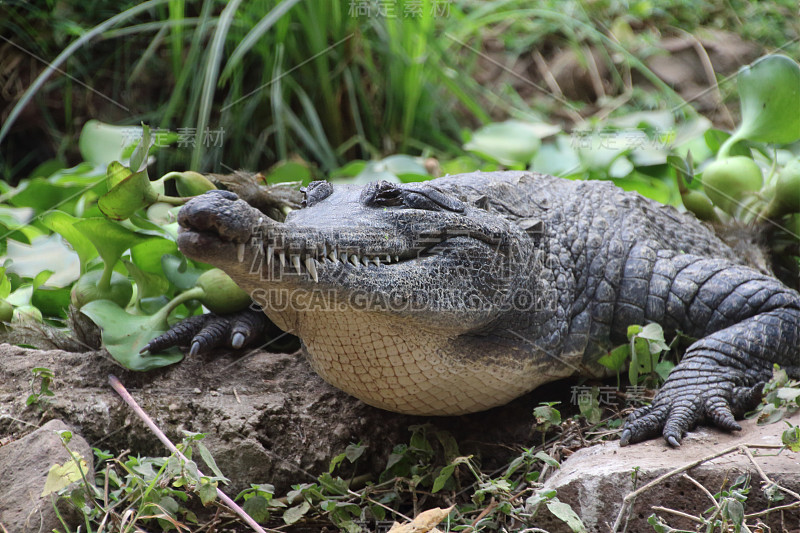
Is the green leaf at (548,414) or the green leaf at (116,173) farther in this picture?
the green leaf at (116,173)

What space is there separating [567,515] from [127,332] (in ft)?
5.06

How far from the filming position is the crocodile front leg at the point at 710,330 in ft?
6.64

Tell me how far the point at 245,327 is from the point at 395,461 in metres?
0.74

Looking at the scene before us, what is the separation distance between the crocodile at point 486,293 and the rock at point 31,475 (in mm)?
504

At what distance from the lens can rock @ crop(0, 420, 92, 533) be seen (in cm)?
171

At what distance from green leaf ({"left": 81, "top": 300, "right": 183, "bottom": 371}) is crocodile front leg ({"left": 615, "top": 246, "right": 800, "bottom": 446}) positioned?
1518 millimetres

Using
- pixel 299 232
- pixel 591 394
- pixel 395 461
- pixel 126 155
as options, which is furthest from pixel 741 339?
pixel 126 155

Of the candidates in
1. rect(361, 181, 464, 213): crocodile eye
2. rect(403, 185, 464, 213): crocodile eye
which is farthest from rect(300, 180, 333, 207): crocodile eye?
rect(403, 185, 464, 213): crocodile eye

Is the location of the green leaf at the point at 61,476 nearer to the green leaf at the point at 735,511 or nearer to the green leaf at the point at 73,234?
the green leaf at the point at 73,234

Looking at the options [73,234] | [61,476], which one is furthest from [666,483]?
[73,234]

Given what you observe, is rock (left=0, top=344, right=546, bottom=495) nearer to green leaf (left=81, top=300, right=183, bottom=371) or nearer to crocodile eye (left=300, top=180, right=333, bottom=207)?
green leaf (left=81, top=300, right=183, bottom=371)

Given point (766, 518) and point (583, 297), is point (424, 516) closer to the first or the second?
point (766, 518)

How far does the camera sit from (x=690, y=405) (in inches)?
79.6
